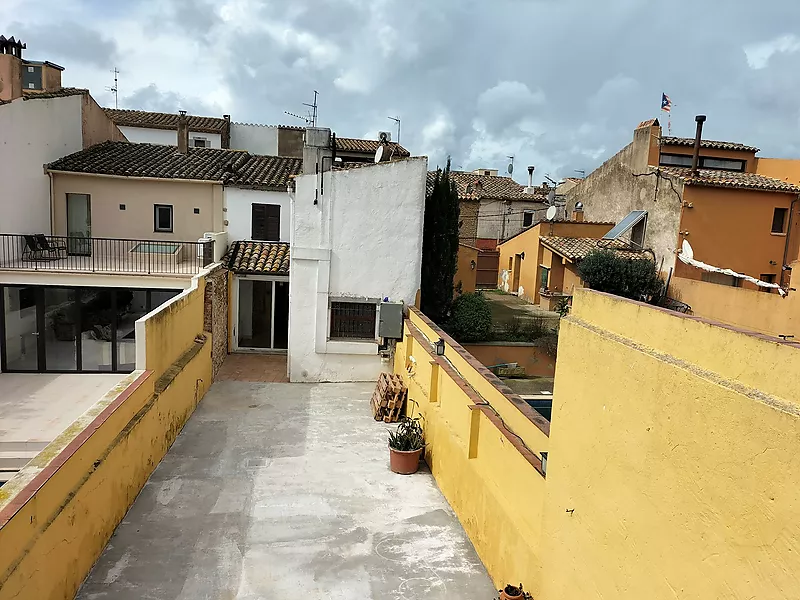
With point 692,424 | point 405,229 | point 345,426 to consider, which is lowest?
point 345,426

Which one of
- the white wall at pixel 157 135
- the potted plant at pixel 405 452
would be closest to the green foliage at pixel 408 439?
the potted plant at pixel 405 452

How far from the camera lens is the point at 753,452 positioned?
288cm

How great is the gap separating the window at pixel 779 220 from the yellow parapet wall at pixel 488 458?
735 inches

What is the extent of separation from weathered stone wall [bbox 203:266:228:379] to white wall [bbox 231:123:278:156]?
19250 millimetres

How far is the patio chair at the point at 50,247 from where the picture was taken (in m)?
16.7

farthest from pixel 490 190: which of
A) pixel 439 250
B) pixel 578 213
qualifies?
pixel 439 250

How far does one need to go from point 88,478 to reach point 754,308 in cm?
1084

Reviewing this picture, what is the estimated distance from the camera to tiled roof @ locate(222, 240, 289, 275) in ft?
55.3

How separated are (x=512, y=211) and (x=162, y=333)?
2794cm

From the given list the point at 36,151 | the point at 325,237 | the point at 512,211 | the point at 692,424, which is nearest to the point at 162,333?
the point at 325,237

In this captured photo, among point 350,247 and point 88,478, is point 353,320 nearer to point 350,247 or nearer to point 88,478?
point 350,247

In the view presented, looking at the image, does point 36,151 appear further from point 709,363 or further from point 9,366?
point 709,363

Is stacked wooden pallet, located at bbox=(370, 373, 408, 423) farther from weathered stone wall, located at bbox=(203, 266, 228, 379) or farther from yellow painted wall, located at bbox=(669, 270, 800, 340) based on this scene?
yellow painted wall, located at bbox=(669, 270, 800, 340)

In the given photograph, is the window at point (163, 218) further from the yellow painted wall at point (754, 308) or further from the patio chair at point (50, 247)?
the yellow painted wall at point (754, 308)
